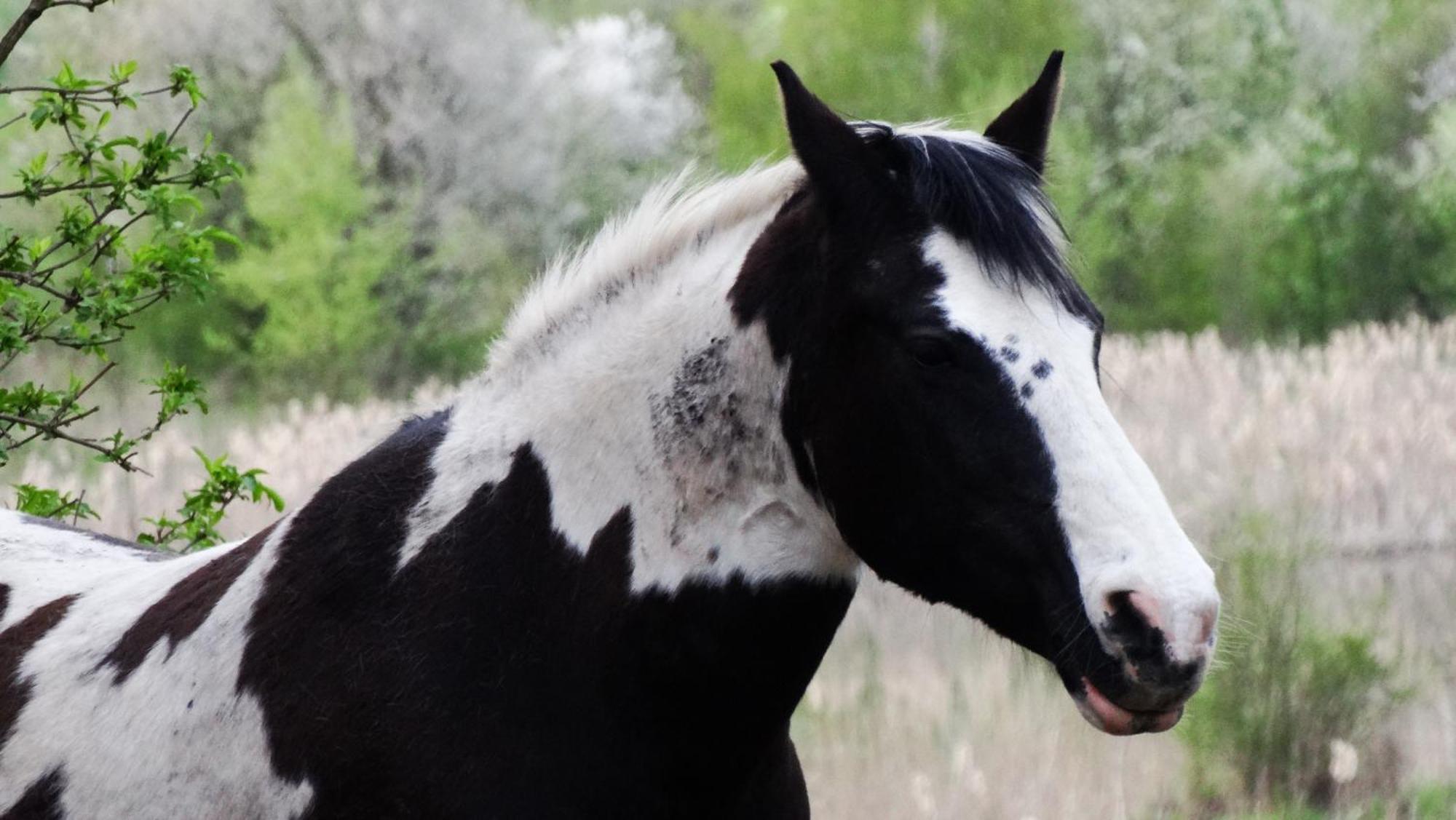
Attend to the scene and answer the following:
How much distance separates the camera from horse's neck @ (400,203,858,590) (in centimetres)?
226

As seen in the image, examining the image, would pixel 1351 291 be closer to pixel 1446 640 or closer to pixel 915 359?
pixel 1446 640

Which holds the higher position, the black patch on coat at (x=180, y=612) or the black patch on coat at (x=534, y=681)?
the black patch on coat at (x=180, y=612)

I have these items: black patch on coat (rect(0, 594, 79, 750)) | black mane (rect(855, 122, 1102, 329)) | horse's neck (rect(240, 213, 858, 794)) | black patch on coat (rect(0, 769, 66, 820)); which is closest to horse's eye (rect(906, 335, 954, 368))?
black mane (rect(855, 122, 1102, 329))

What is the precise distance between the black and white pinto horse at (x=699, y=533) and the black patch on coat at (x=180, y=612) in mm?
24

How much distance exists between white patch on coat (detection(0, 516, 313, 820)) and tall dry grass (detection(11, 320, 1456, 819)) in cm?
47

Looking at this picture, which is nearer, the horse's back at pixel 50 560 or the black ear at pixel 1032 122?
the black ear at pixel 1032 122

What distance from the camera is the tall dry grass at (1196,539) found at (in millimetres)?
5395

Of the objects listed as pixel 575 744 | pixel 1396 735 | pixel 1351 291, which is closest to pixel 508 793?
pixel 575 744

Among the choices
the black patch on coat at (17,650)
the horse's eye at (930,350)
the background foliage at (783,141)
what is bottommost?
the background foliage at (783,141)

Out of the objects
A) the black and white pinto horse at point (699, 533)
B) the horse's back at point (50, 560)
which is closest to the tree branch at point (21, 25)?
the horse's back at point (50, 560)

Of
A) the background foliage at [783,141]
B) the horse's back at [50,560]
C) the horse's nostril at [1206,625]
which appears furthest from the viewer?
the background foliage at [783,141]

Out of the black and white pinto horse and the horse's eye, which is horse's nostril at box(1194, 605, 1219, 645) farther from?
the horse's eye

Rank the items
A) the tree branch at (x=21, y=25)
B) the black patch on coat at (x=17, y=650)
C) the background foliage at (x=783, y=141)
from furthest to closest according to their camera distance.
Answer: the background foliage at (x=783, y=141)
the tree branch at (x=21, y=25)
the black patch on coat at (x=17, y=650)

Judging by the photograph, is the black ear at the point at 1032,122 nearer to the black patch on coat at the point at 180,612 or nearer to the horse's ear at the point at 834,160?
the horse's ear at the point at 834,160
